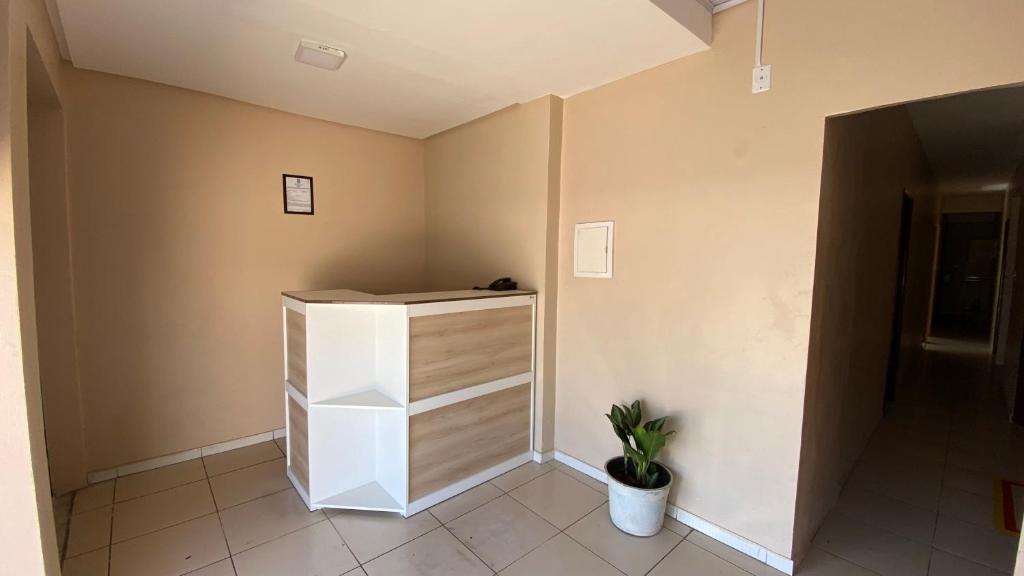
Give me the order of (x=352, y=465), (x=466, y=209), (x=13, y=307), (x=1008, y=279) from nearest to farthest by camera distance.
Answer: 1. (x=13, y=307)
2. (x=352, y=465)
3. (x=466, y=209)
4. (x=1008, y=279)

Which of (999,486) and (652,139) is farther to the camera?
(999,486)

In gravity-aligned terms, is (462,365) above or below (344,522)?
above

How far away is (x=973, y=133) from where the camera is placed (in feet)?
11.1

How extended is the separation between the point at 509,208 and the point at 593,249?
71 cm

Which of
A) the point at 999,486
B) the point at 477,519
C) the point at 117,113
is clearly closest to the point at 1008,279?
the point at 999,486

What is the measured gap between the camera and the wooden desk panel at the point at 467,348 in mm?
2225

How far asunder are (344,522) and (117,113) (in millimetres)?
2646

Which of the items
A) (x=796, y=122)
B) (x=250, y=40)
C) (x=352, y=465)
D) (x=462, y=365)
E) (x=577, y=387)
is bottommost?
(x=352, y=465)

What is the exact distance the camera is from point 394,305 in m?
2.14

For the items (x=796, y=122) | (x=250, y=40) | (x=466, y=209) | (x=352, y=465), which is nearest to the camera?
(x=796, y=122)

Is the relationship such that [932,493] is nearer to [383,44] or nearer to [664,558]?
[664,558]

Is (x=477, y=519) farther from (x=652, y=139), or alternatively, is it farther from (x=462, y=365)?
(x=652, y=139)

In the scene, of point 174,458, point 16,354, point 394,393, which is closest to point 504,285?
point 394,393

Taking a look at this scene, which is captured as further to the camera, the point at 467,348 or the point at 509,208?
the point at 509,208
